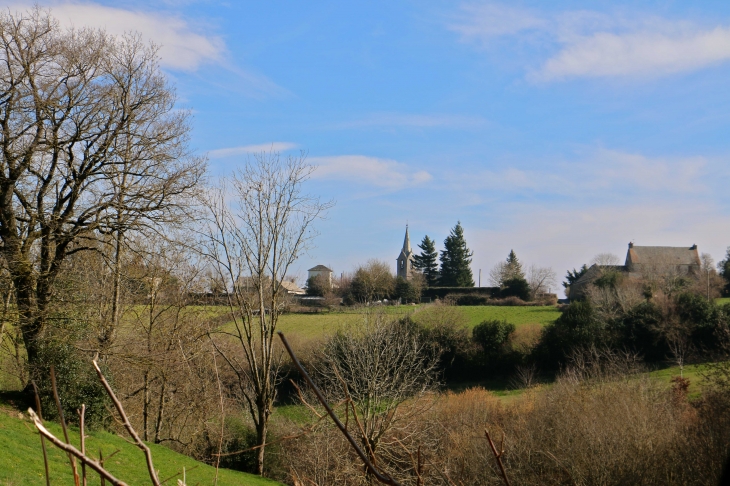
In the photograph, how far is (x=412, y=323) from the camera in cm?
3152

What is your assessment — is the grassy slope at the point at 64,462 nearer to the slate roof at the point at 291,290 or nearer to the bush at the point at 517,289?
the slate roof at the point at 291,290

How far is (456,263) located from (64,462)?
5214 cm

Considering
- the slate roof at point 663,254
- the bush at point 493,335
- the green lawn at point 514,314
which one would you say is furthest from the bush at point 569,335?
the slate roof at point 663,254

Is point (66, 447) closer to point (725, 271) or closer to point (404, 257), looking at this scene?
point (725, 271)

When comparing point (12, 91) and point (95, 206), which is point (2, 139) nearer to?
point (12, 91)

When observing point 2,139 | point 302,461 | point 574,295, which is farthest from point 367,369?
point 574,295

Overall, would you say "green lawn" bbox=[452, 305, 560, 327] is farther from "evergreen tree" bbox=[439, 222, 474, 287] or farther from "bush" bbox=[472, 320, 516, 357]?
"evergreen tree" bbox=[439, 222, 474, 287]

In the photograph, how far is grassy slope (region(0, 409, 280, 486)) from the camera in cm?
1133

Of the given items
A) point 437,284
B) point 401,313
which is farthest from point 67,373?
point 437,284

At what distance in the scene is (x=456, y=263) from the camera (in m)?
63.1

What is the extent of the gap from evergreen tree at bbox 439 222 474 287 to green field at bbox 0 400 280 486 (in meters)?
45.3

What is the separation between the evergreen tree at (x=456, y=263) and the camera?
61.7 metres

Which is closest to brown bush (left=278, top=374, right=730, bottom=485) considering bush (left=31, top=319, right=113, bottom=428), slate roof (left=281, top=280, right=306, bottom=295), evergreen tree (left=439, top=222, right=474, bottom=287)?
bush (left=31, top=319, right=113, bottom=428)

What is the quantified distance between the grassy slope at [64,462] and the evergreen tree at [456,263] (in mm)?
45403
